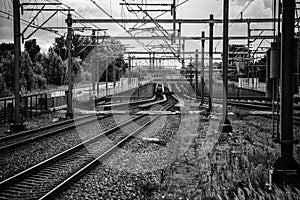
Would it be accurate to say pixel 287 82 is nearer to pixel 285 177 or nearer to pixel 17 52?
pixel 285 177

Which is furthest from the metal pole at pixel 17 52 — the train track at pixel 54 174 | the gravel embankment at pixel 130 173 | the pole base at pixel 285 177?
the pole base at pixel 285 177

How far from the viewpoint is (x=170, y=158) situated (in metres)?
11.8

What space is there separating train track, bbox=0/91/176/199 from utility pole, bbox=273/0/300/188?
156 inches

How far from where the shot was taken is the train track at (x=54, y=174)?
321 inches

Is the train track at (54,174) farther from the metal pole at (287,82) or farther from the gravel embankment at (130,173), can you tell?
the metal pole at (287,82)

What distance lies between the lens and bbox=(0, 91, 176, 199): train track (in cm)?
816

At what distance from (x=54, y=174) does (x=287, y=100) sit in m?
5.43

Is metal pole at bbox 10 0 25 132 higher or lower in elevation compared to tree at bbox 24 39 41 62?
lower

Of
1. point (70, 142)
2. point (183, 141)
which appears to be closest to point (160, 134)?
point (183, 141)

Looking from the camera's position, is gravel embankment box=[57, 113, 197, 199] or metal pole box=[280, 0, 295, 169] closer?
metal pole box=[280, 0, 295, 169]

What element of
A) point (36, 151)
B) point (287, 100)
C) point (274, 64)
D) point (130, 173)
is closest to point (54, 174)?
point (130, 173)

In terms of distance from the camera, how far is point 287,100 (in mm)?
6941

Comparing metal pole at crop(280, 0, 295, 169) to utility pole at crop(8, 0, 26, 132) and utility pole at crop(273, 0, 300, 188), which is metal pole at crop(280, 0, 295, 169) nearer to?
utility pole at crop(273, 0, 300, 188)

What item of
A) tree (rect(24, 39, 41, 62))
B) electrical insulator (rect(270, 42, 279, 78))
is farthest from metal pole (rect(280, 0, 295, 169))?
tree (rect(24, 39, 41, 62))
